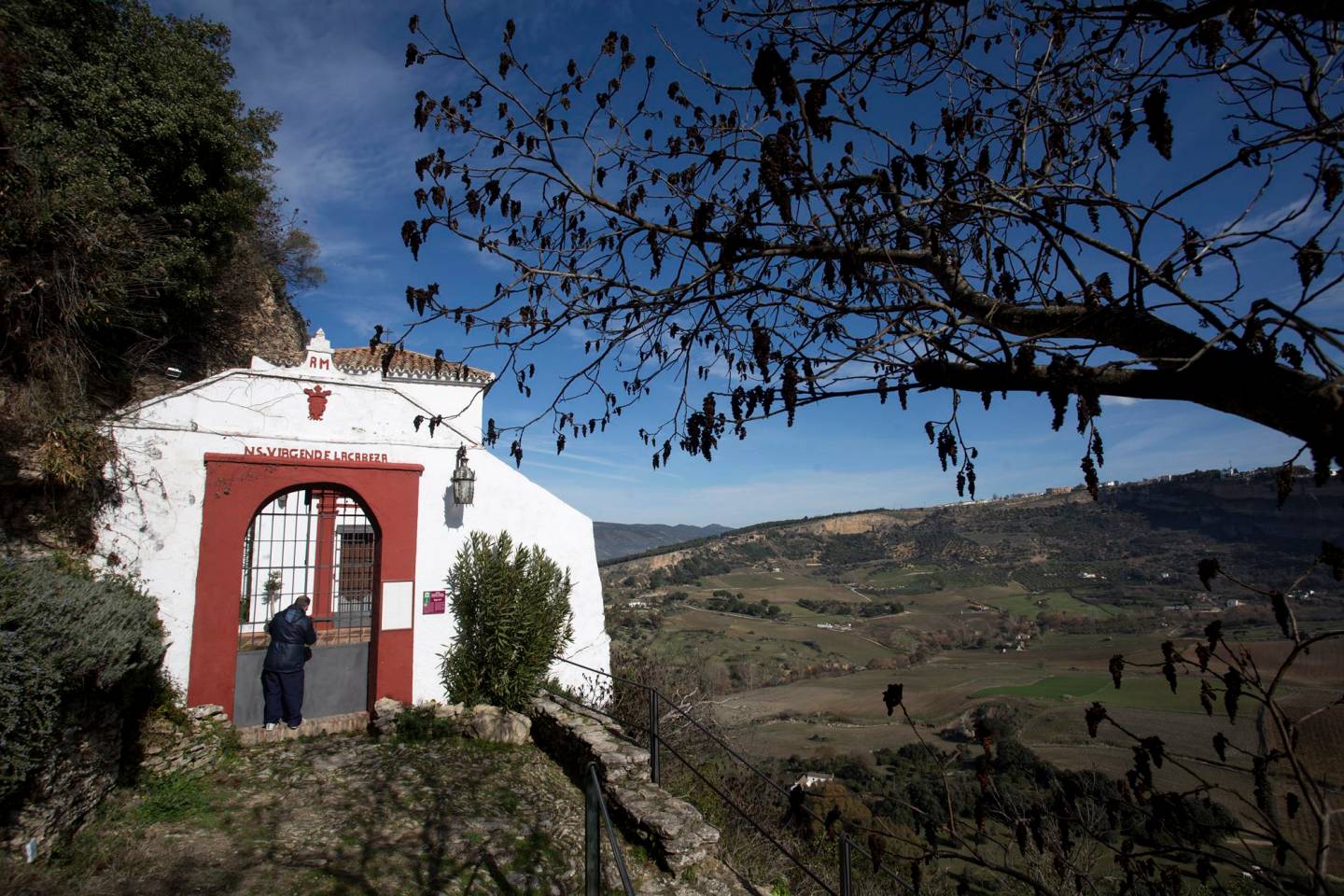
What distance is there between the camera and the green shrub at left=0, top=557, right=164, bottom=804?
4.29 m

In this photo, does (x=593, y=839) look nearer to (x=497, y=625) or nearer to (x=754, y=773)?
(x=497, y=625)

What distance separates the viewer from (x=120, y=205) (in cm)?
1124

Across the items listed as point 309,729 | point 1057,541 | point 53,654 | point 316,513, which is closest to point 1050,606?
point 1057,541

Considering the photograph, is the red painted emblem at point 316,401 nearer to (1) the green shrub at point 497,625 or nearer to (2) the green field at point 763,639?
(1) the green shrub at point 497,625

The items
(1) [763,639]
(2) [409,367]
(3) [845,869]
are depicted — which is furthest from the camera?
(1) [763,639]

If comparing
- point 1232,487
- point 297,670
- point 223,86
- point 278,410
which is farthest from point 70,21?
point 1232,487

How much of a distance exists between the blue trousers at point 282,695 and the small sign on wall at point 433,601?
5.32ft

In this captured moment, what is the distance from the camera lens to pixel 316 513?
8961 mm

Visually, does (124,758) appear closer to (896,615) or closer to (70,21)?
(70,21)

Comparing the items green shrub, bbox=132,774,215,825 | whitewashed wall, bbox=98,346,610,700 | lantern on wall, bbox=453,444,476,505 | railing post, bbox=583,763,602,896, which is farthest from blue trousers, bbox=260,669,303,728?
railing post, bbox=583,763,602,896

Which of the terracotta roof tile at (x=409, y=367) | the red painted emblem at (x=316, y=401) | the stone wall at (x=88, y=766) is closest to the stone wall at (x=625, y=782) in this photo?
the stone wall at (x=88, y=766)

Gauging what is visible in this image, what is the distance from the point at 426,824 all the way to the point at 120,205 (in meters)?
11.4

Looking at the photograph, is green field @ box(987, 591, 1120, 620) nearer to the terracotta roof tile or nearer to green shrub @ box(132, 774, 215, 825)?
the terracotta roof tile

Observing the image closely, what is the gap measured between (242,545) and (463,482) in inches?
106
